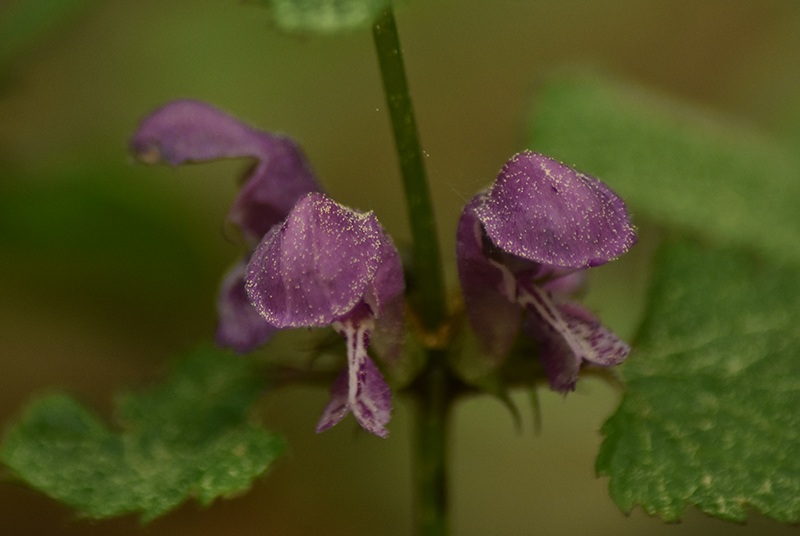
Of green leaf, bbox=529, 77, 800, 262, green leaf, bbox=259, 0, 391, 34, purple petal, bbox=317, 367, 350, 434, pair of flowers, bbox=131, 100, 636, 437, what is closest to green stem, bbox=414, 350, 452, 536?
pair of flowers, bbox=131, 100, 636, 437

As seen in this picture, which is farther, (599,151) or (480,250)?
(599,151)

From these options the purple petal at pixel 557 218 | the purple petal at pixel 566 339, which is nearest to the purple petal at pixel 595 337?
the purple petal at pixel 566 339

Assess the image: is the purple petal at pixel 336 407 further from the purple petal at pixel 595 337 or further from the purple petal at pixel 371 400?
the purple petal at pixel 595 337

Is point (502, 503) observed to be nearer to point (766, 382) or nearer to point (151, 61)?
point (766, 382)

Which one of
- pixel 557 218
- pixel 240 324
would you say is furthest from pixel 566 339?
pixel 240 324

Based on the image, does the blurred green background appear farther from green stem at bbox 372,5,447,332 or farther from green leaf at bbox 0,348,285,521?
green stem at bbox 372,5,447,332

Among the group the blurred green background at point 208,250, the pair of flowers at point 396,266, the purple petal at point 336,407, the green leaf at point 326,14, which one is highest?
the green leaf at point 326,14

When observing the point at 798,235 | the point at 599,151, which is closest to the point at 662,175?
the point at 599,151
